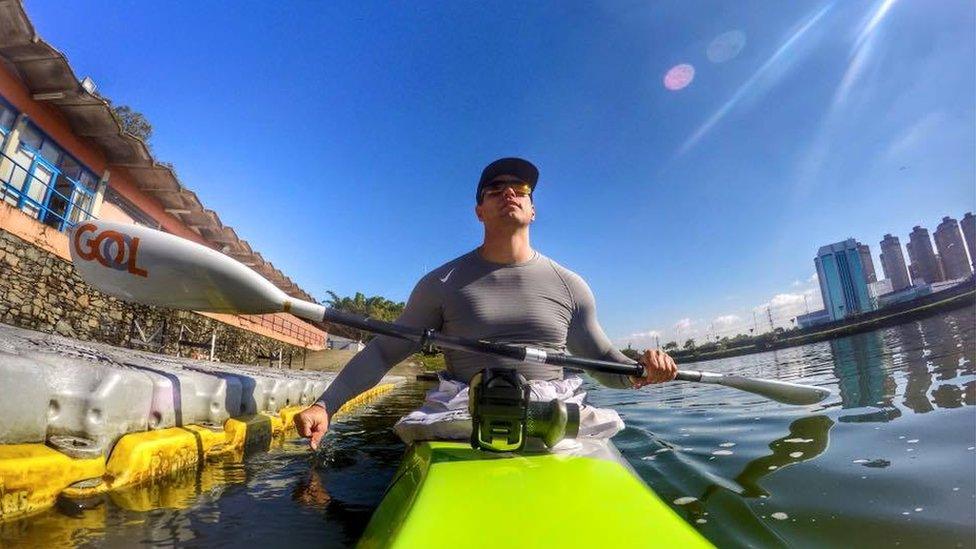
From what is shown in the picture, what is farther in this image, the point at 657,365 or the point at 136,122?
the point at 136,122

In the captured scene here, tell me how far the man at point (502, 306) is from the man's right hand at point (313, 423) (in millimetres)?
24

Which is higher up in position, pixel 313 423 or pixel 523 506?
pixel 313 423

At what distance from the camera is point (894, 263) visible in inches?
2179

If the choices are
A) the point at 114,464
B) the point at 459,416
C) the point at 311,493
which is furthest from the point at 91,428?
the point at 459,416

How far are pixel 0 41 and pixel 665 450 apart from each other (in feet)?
43.5

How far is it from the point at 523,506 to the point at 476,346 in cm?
103

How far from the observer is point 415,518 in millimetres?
1091

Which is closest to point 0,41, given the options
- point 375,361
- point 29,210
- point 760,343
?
point 29,210

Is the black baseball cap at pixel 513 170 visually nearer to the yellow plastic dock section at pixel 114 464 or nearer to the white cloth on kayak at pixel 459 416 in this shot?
the white cloth on kayak at pixel 459 416

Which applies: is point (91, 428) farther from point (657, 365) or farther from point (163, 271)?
point (657, 365)

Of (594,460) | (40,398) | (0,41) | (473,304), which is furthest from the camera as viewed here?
(0,41)

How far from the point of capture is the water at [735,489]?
1577mm

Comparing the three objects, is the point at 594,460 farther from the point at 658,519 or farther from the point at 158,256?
the point at 158,256

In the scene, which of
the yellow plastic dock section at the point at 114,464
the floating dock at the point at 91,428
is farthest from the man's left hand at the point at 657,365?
the floating dock at the point at 91,428
